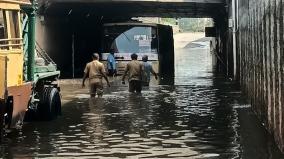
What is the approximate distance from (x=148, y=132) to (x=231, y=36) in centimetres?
1701

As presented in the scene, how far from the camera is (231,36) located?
28.6m

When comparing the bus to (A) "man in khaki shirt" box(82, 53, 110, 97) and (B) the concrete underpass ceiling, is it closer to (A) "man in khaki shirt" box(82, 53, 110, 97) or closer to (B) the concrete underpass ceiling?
(B) the concrete underpass ceiling

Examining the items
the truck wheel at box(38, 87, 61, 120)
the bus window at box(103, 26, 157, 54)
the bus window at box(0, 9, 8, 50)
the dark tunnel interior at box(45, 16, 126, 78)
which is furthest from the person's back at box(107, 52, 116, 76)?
the bus window at box(0, 9, 8, 50)

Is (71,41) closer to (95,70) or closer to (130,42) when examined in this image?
(130,42)

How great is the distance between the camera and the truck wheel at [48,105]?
46.7 feet

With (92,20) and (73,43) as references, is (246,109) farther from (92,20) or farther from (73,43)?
(92,20)

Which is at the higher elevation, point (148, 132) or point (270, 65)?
point (270, 65)

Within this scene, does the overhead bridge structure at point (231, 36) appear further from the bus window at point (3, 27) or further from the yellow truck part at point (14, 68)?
the bus window at point (3, 27)

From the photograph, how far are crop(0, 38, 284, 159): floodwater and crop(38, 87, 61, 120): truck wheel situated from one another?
0.90 ft

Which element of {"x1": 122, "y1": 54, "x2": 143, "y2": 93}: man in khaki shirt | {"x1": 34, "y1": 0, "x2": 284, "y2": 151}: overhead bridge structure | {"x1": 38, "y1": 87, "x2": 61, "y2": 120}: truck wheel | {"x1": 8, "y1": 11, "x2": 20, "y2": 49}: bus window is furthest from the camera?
{"x1": 122, "y1": 54, "x2": 143, "y2": 93}: man in khaki shirt

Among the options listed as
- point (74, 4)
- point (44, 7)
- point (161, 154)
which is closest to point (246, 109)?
point (161, 154)

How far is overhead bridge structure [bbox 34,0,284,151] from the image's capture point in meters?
9.91

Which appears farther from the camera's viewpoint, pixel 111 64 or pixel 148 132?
pixel 111 64

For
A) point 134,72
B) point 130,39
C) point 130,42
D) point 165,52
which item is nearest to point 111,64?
point 130,42
